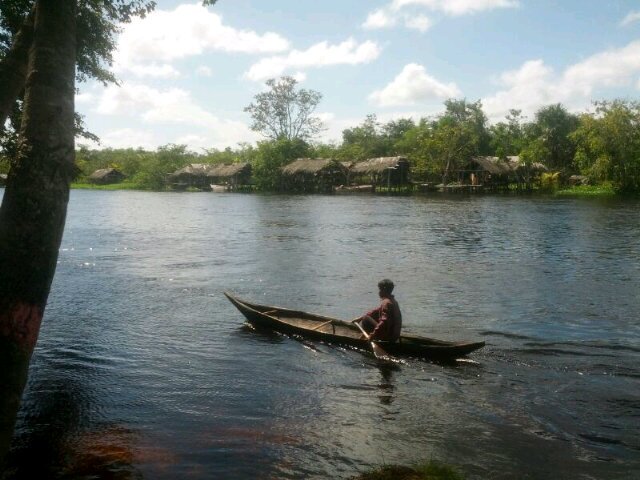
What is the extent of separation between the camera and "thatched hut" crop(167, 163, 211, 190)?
287 feet

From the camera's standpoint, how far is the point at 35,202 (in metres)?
3.63

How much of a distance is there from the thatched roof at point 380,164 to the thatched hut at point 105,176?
2136 inches

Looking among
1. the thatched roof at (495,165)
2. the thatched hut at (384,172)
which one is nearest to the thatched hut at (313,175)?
the thatched hut at (384,172)

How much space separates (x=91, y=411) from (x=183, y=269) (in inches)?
508

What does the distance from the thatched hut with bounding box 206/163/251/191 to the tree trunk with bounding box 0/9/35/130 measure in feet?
256

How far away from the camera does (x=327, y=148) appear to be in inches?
3725

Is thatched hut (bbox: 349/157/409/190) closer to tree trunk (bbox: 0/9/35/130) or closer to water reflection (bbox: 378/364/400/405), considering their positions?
water reflection (bbox: 378/364/400/405)

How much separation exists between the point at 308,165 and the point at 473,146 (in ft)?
67.9

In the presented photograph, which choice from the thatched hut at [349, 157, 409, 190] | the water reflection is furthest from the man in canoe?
the thatched hut at [349, 157, 409, 190]

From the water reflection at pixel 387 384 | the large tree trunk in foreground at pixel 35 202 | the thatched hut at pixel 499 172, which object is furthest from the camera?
the thatched hut at pixel 499 172

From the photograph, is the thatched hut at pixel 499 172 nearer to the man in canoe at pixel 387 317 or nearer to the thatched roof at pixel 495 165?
the thatched roof at pixel 495 165

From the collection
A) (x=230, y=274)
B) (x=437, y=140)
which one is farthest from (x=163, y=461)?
(x=437, y=140)

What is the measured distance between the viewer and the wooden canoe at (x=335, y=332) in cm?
1004

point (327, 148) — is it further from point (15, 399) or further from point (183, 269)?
point (15, 399)
